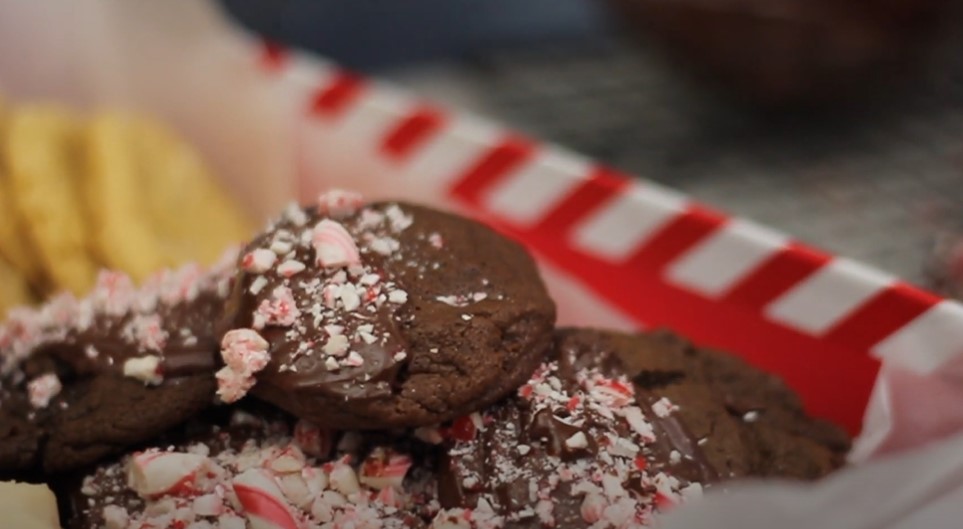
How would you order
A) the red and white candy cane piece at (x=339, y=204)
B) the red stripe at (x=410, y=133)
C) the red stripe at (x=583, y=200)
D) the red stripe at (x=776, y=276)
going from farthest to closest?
the red stripe at (x=410, y=133), the red stripe at (x=583, y=200), the red stripe at (x=776, y=276), the red and white candy cane piece at (x=339, y=204)

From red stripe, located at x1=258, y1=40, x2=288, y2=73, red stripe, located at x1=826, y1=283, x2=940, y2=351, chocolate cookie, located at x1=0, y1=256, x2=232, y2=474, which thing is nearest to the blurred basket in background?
red stripe, located at x1=258, y1=40, x2=288, y2=73

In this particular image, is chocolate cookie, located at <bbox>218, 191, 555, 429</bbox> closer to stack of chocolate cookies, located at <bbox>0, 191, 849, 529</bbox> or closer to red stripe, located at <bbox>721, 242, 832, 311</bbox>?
stack of chocolate cookies, located at <bbox>0, 191, 849, 529</bbox>

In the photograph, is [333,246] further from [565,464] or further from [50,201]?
[50,201]

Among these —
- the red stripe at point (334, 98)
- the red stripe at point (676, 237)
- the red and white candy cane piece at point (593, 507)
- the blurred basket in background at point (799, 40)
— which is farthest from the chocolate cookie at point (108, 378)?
the blurred basket in background at point (799, 40)

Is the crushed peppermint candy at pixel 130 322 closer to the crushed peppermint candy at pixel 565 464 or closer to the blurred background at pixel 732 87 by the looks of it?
the crushed peppermint candy at pixel 565 464

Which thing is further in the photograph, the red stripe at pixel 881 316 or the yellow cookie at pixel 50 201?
the yellow cookie at pixel 50 201

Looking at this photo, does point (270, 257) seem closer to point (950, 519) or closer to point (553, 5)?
point (950, 519)
